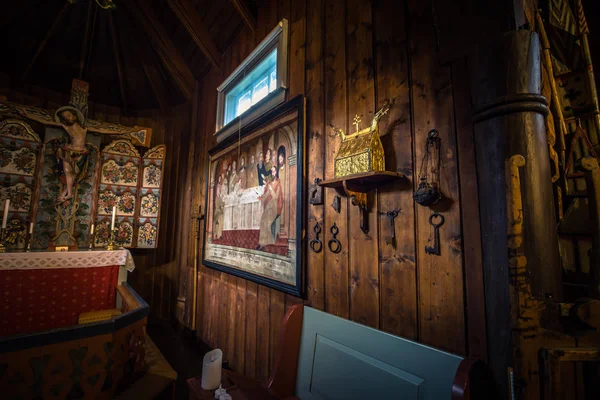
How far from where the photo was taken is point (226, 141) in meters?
3.24

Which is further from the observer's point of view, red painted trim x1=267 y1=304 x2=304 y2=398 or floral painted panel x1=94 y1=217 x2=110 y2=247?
floral painted panel x1=94 y1=217 x2=110 y2=247

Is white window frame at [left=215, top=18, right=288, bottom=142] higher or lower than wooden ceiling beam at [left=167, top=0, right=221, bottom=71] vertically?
lower

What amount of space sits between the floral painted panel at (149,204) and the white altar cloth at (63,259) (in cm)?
106

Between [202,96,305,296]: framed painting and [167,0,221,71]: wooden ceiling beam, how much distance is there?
4.73ft

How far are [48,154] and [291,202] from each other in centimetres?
425

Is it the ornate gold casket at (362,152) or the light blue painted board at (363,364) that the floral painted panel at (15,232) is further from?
the ornate gold casket at (362,152)

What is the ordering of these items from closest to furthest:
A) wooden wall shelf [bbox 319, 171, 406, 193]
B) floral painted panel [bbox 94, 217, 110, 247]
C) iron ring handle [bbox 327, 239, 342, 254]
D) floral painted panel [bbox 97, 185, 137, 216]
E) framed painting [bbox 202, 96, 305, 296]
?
wooden wall shelf [bbox 319, 171, 406, 193] < iron ring handle [bbox 327, 239, 342, 254] < framed painting [bbox 202, 96, 305, 296] < floral painted panel [bbox 94, 217, 110, 247] < floral painted panel [bbox 97, 185, 137, 216]

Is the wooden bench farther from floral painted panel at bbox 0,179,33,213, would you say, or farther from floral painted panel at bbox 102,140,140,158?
floral painted panel at bbox 0,179,33,213

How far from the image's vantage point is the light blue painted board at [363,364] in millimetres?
1081

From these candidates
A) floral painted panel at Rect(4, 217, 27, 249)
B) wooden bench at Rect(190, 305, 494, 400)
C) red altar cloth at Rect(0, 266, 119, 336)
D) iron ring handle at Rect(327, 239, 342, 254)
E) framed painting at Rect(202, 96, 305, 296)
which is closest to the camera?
wooden bench at Rect(190, 305, 494, 400)

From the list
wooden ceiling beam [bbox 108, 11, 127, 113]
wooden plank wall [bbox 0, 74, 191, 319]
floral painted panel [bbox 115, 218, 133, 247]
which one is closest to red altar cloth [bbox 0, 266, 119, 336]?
floral painted panel [bbox 115, 218, 133, 247]

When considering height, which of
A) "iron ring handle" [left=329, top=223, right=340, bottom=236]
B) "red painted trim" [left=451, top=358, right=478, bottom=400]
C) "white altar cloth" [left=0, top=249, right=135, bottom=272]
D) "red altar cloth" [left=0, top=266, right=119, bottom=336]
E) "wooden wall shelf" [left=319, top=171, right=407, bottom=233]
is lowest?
"red altar cloth" [left=0, top=266, right=119, bottom=336]

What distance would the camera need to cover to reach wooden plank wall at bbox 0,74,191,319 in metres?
4.62

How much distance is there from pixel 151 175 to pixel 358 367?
14.9 ft
